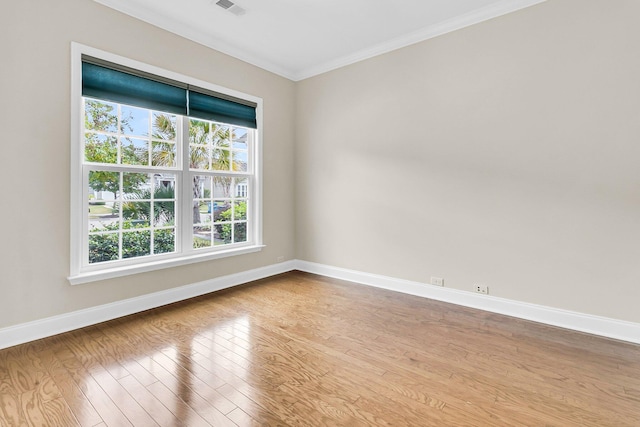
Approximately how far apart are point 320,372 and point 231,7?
11.2 ft

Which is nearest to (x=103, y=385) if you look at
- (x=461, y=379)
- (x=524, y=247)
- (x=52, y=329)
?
(x=52, y=329)

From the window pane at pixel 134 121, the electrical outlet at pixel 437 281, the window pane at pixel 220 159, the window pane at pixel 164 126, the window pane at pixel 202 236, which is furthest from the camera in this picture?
the window pane at pixel 220 159

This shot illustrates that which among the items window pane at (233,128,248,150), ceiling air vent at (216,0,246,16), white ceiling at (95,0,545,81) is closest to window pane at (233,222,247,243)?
window pane at (233,128,248,150)

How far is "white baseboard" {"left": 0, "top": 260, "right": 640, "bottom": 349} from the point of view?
255 centimetres

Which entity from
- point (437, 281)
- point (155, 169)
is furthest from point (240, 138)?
point (437, 281)

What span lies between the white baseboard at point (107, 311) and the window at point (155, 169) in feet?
1.05

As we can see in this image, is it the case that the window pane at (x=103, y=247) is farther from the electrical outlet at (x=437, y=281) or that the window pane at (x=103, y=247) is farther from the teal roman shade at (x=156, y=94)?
the electrical outlet at (x=437, y=281)

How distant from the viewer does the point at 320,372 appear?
6.96 ft

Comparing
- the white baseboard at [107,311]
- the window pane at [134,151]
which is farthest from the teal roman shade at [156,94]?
the white baseboard at [107,311]

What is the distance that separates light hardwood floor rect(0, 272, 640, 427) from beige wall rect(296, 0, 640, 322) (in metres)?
0.57

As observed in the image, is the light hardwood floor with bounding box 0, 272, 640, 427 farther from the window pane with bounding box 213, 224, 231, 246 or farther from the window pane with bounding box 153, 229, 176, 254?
the window pane with bounding box 213, 224, 231, 246

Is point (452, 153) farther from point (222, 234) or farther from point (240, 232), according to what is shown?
point (222, 234)

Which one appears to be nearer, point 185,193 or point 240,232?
point 185,193

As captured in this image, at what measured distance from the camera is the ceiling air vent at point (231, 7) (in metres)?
2.98
